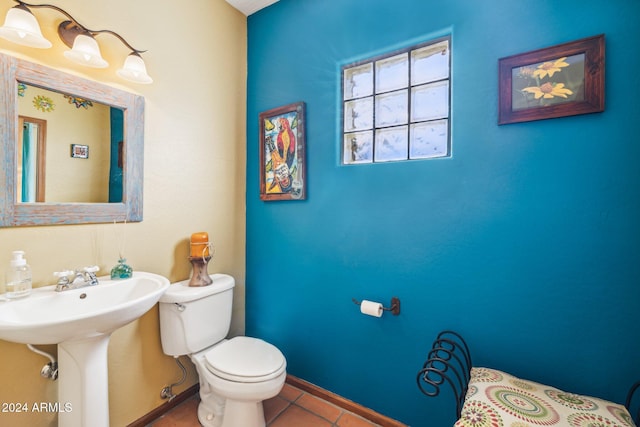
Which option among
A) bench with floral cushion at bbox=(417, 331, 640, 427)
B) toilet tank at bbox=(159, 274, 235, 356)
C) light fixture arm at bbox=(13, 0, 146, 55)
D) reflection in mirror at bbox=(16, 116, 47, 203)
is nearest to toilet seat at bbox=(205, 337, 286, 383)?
toilet tank at bbox=(159, 274, 235, 356)

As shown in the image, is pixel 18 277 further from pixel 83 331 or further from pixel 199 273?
pixel 199 273

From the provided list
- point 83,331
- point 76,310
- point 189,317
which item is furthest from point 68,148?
point 189,317

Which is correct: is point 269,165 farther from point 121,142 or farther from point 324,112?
point 121,142

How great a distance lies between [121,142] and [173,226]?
530 millimetres

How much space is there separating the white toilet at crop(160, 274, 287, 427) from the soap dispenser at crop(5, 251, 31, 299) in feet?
1.79

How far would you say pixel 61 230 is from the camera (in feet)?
4.21

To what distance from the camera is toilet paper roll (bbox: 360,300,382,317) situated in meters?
1.48

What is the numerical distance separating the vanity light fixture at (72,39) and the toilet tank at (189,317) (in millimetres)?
1137

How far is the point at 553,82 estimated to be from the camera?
1147 mm

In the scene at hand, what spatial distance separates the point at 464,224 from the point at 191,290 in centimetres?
148

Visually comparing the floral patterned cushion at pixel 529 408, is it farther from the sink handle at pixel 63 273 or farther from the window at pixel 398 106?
the sink handle at pixel 63 273

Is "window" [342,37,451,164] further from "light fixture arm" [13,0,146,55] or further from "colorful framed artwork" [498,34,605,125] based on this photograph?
"light fixture arm" [13,0,146,55]

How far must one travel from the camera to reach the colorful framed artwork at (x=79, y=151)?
4.38 feet

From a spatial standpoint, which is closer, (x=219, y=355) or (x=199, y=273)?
(x=219, y=355)
